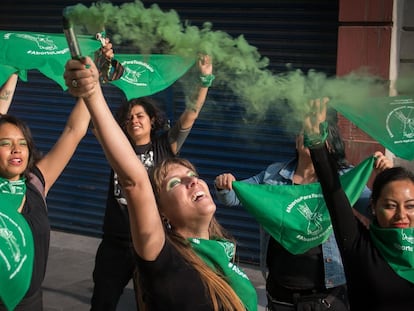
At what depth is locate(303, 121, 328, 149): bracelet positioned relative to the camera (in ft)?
10.9

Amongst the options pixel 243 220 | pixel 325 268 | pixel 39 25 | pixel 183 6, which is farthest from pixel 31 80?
pixel 325 268

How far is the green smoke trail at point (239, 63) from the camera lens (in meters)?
3.54

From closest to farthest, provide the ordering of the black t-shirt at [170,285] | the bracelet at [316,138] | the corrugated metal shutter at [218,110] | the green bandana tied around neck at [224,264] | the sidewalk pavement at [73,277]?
the black t-shirt at [170,285] < the green bandana tied around neck at [224,264] < the bracelet at [316,138] < the sidewalk pavement at [73,277] < the corrugated metal shutter at [218,110]

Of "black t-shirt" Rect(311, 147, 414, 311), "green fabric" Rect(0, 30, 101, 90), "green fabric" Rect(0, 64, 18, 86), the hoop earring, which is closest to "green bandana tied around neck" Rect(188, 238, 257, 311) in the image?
the hoop earring

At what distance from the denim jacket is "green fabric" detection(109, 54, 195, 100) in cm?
85

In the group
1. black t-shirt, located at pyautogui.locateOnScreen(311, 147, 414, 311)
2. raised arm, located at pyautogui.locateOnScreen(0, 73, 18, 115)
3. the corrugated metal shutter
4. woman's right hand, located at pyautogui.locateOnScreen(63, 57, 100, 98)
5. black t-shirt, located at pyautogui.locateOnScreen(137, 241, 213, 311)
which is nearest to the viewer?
woman's right hand, located at pyautogui.locateOnScreen(63, 57, 100, 98)

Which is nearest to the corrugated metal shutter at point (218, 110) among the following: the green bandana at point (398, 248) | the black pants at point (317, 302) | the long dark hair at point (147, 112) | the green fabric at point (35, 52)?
the long dark hair at point (147, 112)

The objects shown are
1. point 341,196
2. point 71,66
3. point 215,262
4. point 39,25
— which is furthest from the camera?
point 39,25

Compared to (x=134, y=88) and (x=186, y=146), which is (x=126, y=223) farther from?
(x=186, y=146)

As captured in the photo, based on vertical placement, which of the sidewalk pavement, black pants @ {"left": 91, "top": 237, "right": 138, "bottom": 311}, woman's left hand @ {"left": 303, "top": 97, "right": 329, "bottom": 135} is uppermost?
woman's left hand @ {"left": 303, "top": 97, "right": 329, "bottom": 135}

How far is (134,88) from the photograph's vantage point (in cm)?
489

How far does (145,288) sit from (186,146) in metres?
5.06

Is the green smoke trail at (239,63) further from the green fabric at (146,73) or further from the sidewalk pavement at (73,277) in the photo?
the sidewalk pavement at (73,277)

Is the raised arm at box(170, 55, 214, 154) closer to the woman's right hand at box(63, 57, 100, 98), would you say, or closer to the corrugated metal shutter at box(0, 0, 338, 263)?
the corrugated metal shutter at box(0, 0, 338, 263)
